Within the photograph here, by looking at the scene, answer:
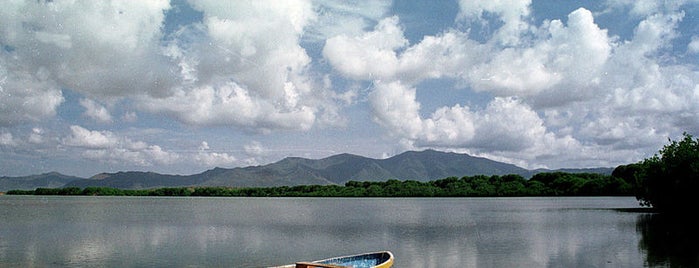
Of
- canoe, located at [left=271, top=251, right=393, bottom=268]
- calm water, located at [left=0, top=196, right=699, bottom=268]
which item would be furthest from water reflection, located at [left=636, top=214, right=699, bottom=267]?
canoe, located at [left=271, top=251, right=393, bottom=268]

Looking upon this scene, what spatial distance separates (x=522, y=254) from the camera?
32000 millimetres

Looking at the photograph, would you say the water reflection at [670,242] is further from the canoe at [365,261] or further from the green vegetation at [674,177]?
the canoe at [365,261]

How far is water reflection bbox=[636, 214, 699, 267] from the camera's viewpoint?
1127 inches

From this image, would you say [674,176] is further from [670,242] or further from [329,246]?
[329,246]

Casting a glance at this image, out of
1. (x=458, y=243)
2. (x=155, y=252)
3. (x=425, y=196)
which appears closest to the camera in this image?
(x=155, y=252)

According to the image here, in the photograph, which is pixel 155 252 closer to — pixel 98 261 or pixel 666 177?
pixel 98 261

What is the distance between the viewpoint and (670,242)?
121 ft

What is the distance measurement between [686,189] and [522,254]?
35550mm

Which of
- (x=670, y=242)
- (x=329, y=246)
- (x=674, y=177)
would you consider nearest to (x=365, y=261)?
(x=329, y=246)

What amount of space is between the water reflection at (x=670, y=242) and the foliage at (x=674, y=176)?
4.23 metres

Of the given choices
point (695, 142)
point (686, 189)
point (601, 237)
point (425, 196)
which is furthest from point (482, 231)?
point (425, 196)

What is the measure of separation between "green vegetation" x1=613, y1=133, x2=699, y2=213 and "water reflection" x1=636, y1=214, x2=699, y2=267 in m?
4.23

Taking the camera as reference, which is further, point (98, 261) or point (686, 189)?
point (686, 189)

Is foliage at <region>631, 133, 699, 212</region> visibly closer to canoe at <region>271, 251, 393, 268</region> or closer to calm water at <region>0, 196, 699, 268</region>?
calm water at <region>0, 196, 699, 268</region>
